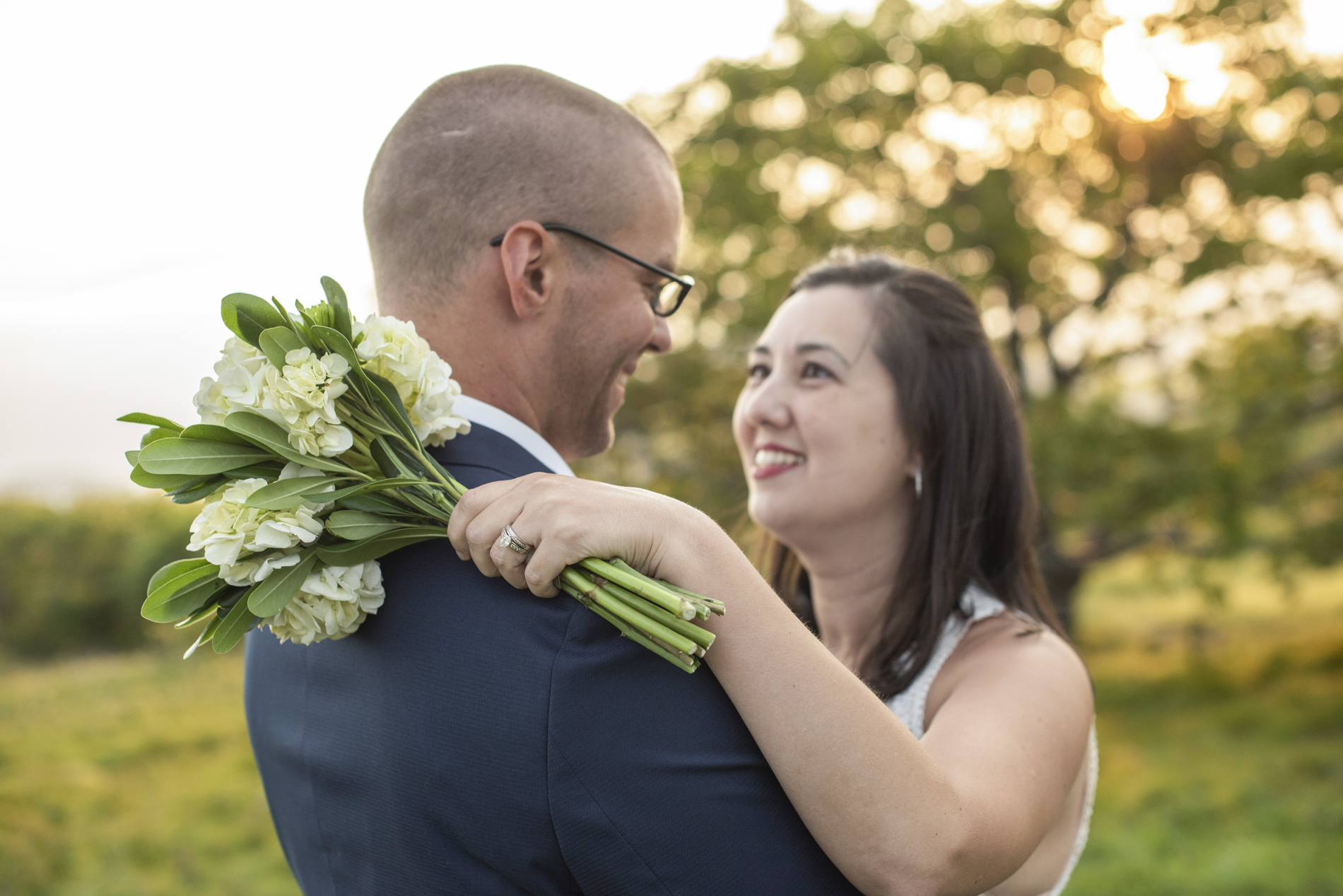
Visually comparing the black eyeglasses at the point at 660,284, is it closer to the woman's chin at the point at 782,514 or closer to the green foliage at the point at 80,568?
the woman's chin at the point at 782,514

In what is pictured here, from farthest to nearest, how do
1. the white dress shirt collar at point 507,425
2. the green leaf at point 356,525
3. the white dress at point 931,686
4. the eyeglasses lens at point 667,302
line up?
1. the white dress at point 931,686
2. the eyeglasses lens at point 667,302
3. the white dress shirt collar at point 507,425
4. the green leaf at point 356,525

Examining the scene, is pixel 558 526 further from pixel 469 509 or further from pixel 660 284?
pixel 660 284

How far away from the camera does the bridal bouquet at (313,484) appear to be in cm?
148

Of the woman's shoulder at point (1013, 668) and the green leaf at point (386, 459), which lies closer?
the green leaf at point (386, 459)

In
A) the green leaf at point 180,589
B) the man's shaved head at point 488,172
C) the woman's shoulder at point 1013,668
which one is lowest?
the woman's shoulder at point 1013,668

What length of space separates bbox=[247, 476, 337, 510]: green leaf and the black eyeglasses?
0.64 metres

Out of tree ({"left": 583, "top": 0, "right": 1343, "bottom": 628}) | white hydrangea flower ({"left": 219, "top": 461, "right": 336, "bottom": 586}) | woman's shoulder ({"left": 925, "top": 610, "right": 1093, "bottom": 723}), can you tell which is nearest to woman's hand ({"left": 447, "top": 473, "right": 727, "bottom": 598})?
white hydrangea flower ({"left": 219, "top": 461, "right": 336, "bottom": 586})

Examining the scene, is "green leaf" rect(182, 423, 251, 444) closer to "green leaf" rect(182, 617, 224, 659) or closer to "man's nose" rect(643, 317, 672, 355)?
"green leaf" rect(182, 617, 224, 659)

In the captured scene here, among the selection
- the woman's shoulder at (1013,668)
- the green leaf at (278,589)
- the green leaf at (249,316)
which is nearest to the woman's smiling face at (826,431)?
the woman's shoulder at (1013,668)

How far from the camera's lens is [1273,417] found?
1060 centimetres

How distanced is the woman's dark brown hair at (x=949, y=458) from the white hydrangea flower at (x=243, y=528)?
180 centimetres

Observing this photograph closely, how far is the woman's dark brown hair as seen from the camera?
9.61 ft

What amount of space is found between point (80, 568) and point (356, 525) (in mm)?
12401

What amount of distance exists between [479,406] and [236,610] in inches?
22.5
